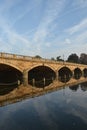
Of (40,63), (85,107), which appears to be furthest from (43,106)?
(40,63)

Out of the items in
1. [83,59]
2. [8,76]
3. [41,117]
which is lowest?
[41,117]

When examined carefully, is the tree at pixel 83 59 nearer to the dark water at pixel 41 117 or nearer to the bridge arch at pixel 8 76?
the bridge arch at pixel 8 76

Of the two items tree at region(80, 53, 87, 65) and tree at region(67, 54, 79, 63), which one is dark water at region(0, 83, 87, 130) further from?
tree at region(80, 53, 87, 65)

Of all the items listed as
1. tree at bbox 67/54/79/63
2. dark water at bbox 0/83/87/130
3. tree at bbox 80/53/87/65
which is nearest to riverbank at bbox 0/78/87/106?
dark water at bbox 0/83/87/130

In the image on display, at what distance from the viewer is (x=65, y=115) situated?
59.0 feet

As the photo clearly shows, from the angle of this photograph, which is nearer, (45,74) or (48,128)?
(48,128)

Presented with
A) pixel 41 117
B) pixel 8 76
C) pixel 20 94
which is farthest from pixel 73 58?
pixel 41 117

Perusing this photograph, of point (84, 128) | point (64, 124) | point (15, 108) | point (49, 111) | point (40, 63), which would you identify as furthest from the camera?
point (40, 63)

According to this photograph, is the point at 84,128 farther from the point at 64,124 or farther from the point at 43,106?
the point at 43,106

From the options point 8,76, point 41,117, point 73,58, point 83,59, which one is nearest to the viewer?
point 41,117

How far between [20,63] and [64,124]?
30865 millimetres

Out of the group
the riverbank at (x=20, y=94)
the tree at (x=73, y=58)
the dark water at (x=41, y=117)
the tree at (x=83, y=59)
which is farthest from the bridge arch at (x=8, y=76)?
the tree at (x=83, y=59)

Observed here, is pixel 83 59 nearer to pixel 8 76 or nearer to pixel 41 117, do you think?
pixel 8 76

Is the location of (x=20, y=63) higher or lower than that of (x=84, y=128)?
higher
